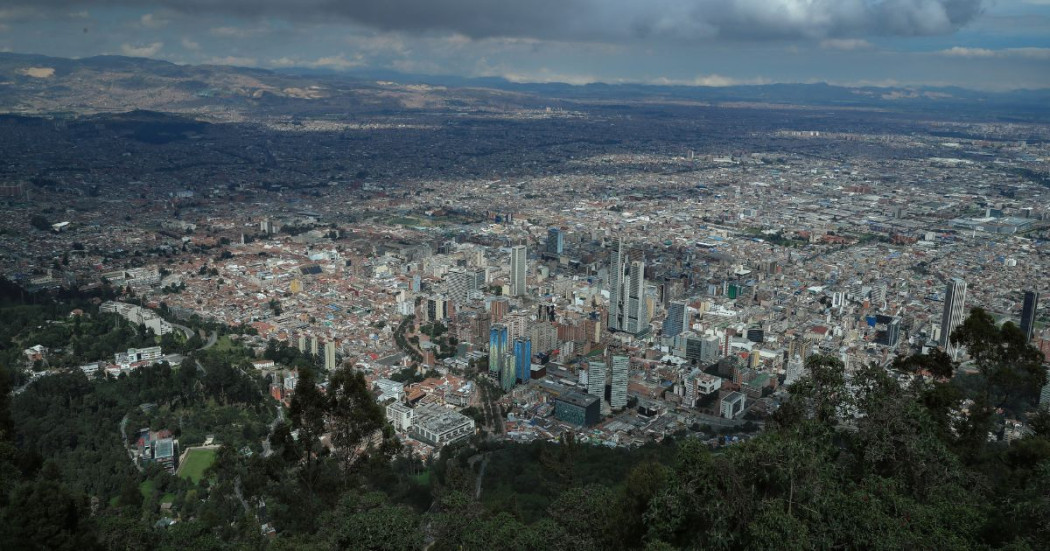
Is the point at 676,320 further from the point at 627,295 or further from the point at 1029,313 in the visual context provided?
the point at 1029,313

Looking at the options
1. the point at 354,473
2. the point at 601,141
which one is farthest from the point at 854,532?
the point at 601,141

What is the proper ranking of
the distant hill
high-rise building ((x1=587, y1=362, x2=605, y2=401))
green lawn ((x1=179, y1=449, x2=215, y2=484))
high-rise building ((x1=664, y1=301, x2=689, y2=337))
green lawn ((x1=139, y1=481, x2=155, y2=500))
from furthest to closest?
the distant hill
high-rise building ((x1=664, y1=301, x2=689, y2=337))
high-rise building ((x1=587, y1=362, x2=605, y2=401))
green lawn ((x1=179, y1=449, x2=215, y2=484))
green lawn ((x1=139, y1=481, x2=155, y2=500))

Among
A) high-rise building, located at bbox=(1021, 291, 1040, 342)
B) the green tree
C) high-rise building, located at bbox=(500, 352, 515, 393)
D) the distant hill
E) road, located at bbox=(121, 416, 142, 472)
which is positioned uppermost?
the distant hill

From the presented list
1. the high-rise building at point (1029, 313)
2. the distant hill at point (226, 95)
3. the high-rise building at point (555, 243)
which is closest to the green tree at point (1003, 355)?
the high-rise building at point (1029, 313)

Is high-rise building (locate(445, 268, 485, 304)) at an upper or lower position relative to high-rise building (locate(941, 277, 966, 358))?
lower

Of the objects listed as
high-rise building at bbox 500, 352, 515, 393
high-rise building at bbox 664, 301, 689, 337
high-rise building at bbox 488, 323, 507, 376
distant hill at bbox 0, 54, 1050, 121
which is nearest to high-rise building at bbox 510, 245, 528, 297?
high-rise building at bbox 664, 301, 689, 337

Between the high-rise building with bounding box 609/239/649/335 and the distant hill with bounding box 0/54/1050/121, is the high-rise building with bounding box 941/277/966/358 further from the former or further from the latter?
the distant hill with bounding box 0/54/1050/121
